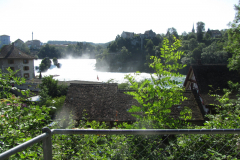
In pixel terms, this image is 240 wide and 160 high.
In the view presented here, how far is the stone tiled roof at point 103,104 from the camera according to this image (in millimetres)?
11630

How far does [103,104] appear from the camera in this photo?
12633mm

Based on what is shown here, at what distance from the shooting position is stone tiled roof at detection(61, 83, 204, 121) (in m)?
11.6

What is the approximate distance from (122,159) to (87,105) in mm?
10884

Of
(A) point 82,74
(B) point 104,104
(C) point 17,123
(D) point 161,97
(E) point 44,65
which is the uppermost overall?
(D) point 161,97

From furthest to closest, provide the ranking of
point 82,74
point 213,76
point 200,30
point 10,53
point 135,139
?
1. point 200,30
2. point 82,74
3. point 10,53
4. point 213,76
5. point 135,139

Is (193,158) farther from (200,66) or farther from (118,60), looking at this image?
(118,60)

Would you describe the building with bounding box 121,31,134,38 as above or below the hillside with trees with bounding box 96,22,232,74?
above

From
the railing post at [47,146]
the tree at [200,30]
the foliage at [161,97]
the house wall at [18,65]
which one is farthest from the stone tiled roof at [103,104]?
the tree at [200,30]

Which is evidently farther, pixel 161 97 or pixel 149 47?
pixel 149 47

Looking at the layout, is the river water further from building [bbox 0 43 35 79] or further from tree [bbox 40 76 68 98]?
building [bbox 0 43 35 79]

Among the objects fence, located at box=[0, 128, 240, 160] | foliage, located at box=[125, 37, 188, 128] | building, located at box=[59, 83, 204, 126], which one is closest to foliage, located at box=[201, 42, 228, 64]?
building, located at box=[59, 83, 204, 126]

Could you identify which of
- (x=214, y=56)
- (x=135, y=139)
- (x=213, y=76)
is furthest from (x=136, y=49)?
(x=135, y=139)

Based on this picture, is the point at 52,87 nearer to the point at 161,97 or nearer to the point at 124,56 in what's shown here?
the point at 161,97

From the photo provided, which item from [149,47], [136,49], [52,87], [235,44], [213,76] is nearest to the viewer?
[235,44]
